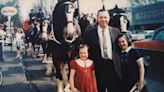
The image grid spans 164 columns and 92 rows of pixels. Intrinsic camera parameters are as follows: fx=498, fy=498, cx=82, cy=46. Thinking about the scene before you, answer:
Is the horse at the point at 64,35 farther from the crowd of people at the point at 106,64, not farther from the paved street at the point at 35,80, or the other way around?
the crowd of people at the point at 106,64

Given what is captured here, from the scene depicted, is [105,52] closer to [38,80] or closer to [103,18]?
[103,18]

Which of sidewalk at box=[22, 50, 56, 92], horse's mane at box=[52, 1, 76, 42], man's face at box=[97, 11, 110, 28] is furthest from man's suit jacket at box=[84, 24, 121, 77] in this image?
sidewalk at box=[22, 50, 56, 92]

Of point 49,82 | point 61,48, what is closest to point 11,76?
point 49,82

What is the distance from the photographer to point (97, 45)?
6.43 meters

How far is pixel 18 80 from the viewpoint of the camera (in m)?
13.3

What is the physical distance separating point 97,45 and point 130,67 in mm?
529

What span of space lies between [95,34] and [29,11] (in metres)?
15.4

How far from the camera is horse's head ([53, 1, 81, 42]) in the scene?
891cm

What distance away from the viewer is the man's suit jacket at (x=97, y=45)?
6.32 metres

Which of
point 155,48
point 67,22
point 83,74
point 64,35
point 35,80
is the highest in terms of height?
point 67,22

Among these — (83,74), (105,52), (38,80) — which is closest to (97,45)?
(105,52)

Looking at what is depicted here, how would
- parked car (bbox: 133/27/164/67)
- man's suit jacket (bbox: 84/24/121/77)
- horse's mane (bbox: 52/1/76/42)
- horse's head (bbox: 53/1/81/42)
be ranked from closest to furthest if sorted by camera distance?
man's suit jacket (bbox: 84/24/121/77) < horse's head (bbox: 53/1/81/42) < parked car (bbox: 133/27/164/67) < horse's mane (bbox: 52/1/76/42)

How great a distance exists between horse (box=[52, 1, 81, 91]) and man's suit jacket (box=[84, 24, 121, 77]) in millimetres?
2060

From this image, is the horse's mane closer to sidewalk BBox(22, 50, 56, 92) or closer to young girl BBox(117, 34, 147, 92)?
sidewalk BBox(22, 50, 56, 92)
